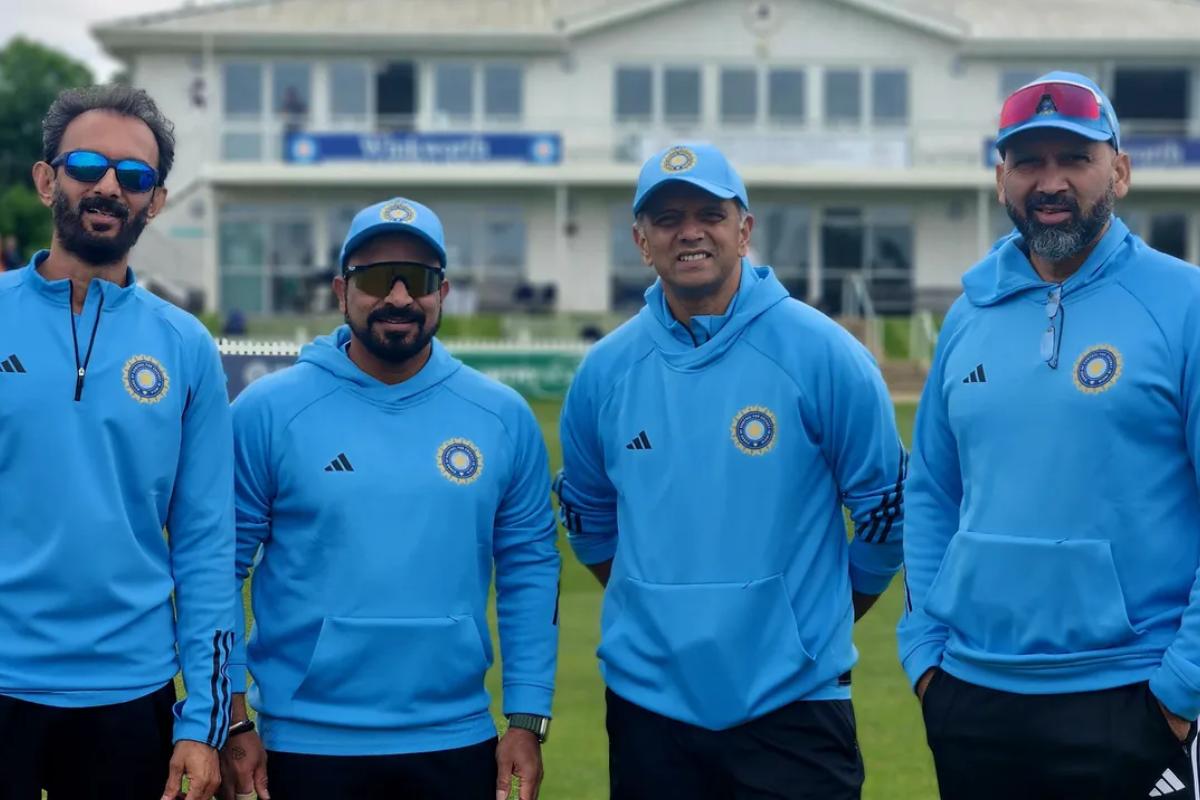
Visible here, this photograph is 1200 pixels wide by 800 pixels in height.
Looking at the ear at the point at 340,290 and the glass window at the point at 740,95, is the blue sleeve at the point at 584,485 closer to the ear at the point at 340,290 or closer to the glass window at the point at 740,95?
the ear at the point at 340,290

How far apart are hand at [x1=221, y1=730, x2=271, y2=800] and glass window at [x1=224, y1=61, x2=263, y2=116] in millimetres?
35470

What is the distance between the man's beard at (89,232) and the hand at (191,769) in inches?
49.1

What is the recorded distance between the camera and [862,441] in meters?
4.53

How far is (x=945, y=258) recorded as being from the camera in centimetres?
3822

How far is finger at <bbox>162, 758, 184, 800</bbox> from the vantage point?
4078 millimetres

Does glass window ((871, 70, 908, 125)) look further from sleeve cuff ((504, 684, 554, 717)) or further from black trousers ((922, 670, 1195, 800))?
black trousers ((922, 670, 1195, 800))

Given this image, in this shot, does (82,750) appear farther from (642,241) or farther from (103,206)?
(642,241)

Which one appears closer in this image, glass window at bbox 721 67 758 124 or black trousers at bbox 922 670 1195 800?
black trousers at bbox 922 670 1195 800

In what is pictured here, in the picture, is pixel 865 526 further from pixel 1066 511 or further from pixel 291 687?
pixel 291 687

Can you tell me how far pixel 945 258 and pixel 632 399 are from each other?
3465cm

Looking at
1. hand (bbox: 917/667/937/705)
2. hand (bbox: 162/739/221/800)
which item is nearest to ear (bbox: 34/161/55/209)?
hand (bbox: 162/739/221/800)

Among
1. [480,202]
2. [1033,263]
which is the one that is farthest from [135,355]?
[480,202]

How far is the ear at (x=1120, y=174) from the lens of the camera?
4.18 m

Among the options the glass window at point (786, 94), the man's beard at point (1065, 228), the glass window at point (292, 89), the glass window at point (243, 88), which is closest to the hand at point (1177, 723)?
the man's beard at point (1065, 228)
